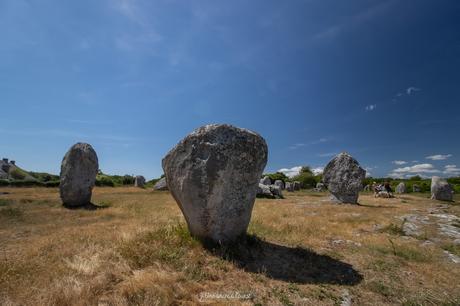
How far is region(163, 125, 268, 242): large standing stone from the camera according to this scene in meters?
7.08

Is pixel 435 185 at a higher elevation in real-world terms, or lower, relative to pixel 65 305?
higher

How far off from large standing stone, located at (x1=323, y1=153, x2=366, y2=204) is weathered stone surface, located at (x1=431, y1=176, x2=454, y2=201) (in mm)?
12088

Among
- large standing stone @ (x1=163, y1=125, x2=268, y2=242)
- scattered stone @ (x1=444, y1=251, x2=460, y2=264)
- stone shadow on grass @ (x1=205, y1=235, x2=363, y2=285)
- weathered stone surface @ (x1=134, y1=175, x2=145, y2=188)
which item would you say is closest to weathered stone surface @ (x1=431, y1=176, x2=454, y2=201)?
scattered stone @ (x1=444, y1=251, x2=460, y2=264)

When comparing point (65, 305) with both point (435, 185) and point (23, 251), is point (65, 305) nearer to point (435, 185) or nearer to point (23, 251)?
point (23, 251)

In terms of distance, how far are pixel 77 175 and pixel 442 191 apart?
1247 inches

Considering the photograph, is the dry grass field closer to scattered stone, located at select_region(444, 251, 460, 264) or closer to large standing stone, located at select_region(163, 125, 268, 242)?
scattered stone, located at select_region(444, 251, 460, 264)

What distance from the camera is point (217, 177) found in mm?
7055

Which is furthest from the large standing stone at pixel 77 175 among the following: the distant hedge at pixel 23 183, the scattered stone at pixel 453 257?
the distant hedge at pixel 23 183

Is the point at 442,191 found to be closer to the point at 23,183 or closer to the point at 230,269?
the point at 230,269

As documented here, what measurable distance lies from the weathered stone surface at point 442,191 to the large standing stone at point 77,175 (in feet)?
101

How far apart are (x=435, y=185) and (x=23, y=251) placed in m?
32.2

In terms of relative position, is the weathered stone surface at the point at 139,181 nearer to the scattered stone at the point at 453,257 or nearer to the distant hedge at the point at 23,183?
the distant hedge at the point at 23,183

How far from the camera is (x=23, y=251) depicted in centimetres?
719

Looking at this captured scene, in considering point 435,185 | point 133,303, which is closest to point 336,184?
point 435,185
